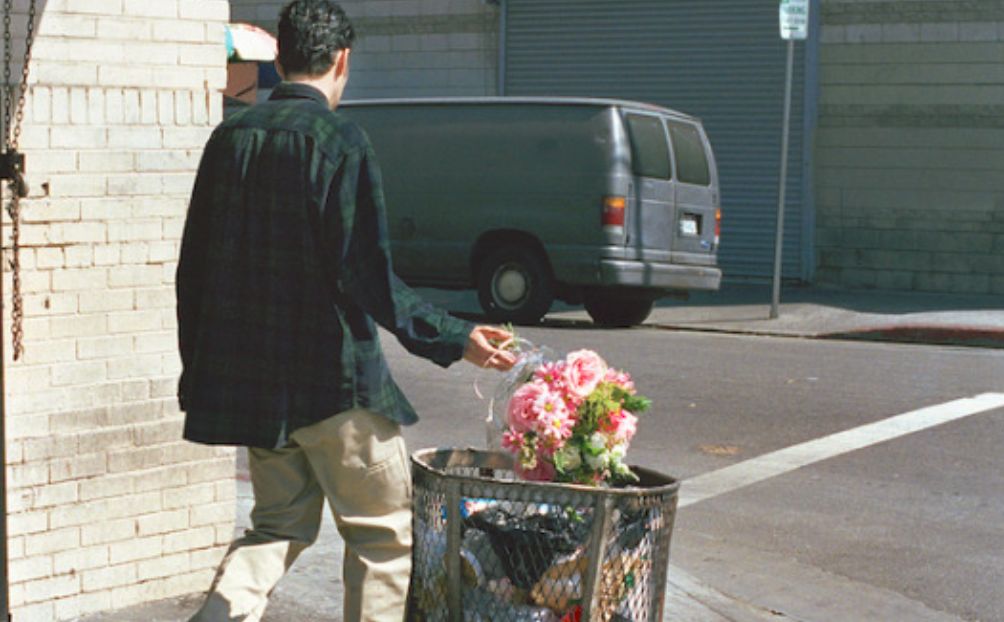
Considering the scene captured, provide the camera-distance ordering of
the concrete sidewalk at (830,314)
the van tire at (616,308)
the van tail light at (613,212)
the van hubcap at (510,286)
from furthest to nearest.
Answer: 1. the van tire at (616,308)
2. the van hubcap at (510,286)
3. the concrete sidewalk at (830,314)
4. the van tail light at (613,212)

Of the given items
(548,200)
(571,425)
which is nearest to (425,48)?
(548,200)

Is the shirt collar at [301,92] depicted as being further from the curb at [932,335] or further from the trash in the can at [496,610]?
the curb at [932,335]

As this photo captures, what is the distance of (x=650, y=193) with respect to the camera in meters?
16.7

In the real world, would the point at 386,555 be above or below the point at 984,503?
above

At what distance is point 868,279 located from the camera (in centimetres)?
2089

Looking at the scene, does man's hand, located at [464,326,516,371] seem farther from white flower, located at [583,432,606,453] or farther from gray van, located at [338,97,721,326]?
gray van, located at [338,97,721,326]

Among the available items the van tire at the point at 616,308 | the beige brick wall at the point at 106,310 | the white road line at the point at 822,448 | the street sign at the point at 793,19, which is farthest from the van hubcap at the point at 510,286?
the beige brick wall at the point at 106,310

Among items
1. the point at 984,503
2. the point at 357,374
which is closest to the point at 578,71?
the point at 984,503

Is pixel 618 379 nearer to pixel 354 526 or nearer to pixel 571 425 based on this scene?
pixel 571 425

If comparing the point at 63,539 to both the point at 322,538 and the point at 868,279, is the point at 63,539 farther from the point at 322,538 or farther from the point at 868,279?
the point at 868,279

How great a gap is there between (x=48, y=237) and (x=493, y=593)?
2110 millimetres

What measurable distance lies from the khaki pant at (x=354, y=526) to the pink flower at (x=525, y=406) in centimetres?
36

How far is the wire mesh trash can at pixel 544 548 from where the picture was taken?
154 inches

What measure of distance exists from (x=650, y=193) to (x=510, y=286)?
5.21ft
